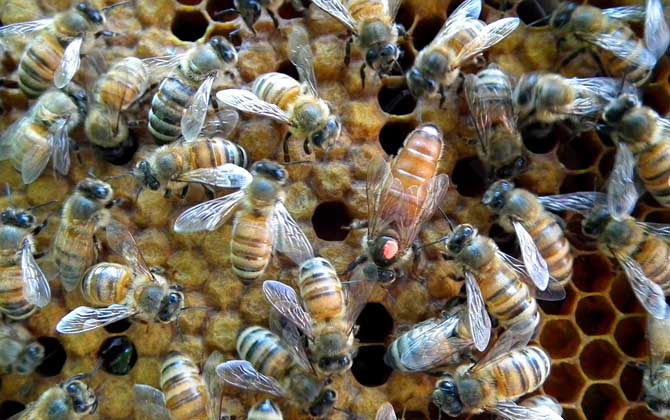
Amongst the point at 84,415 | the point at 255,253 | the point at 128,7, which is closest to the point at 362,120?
the point at 255,253

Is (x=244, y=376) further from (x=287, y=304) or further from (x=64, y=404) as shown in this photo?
(x=64, y=404)

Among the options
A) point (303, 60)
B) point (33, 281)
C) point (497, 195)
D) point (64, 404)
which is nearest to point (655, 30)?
point (497, 195)

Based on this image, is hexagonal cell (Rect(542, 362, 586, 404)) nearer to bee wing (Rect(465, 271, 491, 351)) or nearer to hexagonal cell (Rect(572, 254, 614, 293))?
hexagonal cell (Rect(572, 254, 614, 293))

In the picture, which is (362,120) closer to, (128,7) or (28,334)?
(128,7)

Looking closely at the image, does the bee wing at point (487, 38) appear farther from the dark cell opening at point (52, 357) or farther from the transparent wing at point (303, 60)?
the dark cell opening at point (52, 357)

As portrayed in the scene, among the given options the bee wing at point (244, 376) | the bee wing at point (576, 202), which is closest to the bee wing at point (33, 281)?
the bee wing at point (244, 376)

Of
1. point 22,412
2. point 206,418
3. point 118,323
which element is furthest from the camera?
point 118,323
